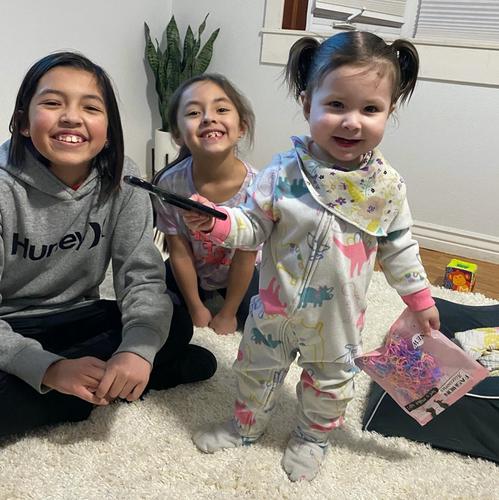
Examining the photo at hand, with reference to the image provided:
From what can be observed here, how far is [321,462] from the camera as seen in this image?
1047mm

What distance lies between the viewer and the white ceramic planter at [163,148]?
2.55 metres

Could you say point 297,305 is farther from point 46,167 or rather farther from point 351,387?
point 46,167

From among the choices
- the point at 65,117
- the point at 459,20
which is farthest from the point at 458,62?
the point at 65,117

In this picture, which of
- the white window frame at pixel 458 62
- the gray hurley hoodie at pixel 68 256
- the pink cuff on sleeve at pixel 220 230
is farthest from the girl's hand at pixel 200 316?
the white window frame at pixel 458 62

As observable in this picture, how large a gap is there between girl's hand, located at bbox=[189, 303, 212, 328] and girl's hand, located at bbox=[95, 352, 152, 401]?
0.48 m

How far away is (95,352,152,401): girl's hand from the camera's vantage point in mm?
944

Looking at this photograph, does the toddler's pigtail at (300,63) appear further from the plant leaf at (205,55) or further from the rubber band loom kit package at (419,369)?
the plant leaf at (205,55)

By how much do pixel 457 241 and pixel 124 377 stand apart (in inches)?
69.2

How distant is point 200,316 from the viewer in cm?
148

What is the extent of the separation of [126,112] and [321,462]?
1979 millimetres

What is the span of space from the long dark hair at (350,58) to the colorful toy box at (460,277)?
113cm

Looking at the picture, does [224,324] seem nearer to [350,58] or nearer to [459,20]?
[350,58]

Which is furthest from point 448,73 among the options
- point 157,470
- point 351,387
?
point 157,470

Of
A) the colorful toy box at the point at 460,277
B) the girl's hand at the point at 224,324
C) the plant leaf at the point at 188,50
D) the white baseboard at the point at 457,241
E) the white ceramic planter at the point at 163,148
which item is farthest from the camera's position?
the white ceramic planter at the point at 163,148
